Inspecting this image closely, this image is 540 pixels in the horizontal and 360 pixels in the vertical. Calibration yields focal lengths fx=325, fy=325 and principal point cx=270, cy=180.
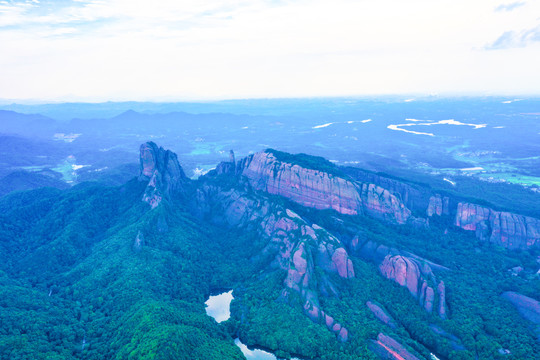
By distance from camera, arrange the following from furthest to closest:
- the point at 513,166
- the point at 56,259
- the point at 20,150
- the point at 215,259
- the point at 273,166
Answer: the point at 20,150 → the point at 513,166 → the point at 273,166 → the point at 215,259 → the point at 56,259

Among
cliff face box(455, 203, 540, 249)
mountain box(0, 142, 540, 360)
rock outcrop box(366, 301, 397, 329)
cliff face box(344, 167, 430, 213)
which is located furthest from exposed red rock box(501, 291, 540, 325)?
cliff face box(344, 167, 430, 213)

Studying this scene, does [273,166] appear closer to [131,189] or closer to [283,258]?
[283,258]

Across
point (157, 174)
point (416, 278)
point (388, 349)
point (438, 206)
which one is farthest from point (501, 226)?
point (157, 174)

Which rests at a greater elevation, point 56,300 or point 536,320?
point 56,300

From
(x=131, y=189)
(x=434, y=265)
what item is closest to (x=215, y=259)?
(x=131, y=189)

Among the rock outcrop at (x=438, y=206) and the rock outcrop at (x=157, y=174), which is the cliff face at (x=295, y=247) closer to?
the rock outcrop at (x=157, y=174)

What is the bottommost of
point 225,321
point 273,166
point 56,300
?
point 225,321

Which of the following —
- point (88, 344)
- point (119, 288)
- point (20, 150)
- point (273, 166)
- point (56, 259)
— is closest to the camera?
point (88, 344)
